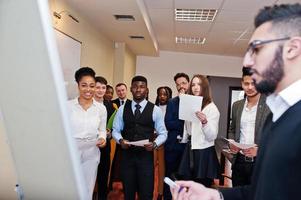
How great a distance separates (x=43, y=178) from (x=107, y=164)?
137 inches

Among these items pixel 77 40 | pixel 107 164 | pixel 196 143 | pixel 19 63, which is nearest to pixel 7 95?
pixel 19 63

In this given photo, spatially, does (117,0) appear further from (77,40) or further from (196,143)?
(196,143)

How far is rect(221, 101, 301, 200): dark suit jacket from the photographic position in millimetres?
734

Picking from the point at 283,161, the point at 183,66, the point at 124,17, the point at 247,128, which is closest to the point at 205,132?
the point at 247,128

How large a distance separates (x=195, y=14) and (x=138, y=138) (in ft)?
9.77

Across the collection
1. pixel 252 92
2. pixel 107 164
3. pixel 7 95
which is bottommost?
pixel 107 164

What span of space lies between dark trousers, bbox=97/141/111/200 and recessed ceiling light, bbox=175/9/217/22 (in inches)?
98.6

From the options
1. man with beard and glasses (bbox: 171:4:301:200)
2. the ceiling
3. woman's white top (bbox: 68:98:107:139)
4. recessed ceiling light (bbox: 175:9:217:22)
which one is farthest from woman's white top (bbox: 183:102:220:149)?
recessed ceiling light (bbox: 175:9:217:22)

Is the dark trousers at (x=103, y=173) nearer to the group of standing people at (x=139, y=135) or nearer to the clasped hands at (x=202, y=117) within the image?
the group of standing people at (x=139, y=135)

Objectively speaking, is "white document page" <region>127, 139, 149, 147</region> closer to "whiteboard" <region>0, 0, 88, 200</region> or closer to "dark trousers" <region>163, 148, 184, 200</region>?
"dark trousers" <region>163, 148, 184, 200</region>

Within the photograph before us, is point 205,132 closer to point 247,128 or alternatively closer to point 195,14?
point 247,128

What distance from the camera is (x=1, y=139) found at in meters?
Result: 0.57

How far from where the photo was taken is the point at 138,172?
288 centimetres

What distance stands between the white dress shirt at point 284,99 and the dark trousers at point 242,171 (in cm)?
157
